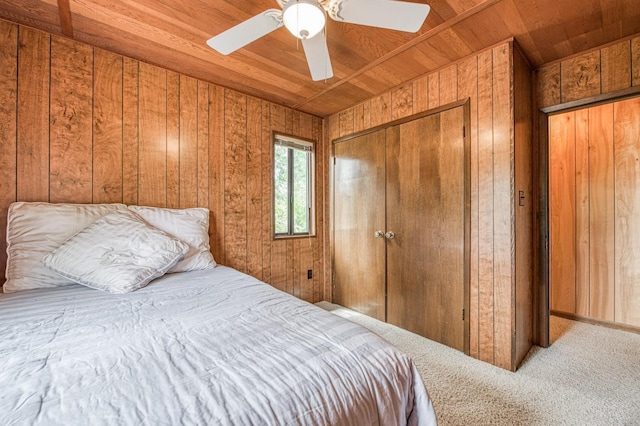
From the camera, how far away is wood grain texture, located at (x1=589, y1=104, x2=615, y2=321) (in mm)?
2650

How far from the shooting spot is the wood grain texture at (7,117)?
161cm

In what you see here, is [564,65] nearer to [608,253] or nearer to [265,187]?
[608,253]

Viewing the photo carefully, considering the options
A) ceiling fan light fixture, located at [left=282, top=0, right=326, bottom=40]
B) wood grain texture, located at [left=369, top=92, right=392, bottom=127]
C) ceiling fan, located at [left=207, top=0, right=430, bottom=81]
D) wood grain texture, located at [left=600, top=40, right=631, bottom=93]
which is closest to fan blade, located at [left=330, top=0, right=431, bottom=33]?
ceiling fan, located at [left=207, top=0, right=430, bottom=81]

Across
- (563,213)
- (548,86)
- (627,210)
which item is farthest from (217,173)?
(627,210)

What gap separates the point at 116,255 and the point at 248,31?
1.45m

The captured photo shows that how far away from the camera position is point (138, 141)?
207 centimetres

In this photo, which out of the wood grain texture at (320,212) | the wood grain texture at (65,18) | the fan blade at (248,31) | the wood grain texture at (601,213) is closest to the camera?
the fan blade at (248,31)

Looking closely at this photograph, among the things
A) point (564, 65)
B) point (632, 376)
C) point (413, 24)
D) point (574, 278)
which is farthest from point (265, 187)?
point (574, 278)

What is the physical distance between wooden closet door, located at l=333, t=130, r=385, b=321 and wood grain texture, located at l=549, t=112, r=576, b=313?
2.05m

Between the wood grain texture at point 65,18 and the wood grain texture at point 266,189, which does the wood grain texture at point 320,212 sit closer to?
the wood grain texture at point 266,189

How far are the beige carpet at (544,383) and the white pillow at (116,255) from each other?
1844mm

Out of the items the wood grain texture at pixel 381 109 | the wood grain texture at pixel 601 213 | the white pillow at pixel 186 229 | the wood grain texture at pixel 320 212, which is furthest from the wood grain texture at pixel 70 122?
the wood grain texture at pixel 601 213

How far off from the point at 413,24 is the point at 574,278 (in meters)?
3.27

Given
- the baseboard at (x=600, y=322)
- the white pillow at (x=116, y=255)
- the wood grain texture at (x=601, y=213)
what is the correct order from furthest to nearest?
1. the wood grain texture at (x=601, y=213)
2. the baseboard at (x=600, y=322)
3. the white pillow at (x=116, y=255)
